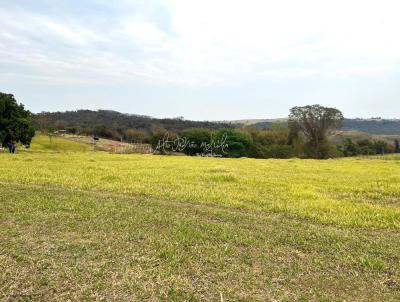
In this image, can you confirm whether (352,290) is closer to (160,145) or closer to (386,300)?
(386,300)

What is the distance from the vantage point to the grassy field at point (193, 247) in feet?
20.1

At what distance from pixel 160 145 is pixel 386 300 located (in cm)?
8324

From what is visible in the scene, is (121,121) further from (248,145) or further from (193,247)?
(193,247)

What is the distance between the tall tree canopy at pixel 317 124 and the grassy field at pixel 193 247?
62.7 metres

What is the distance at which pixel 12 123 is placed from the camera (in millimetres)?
48906

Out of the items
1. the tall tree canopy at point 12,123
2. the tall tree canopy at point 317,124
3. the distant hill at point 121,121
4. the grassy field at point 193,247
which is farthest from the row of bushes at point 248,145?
the grassy field at point 193,247

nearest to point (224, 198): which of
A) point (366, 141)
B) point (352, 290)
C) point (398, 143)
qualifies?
point (352, 290)

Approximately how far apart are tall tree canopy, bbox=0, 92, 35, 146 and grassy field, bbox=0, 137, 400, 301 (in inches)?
1473

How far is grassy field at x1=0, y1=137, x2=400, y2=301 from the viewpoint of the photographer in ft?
20.1

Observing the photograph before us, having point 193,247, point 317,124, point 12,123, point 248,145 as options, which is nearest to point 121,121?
point 248,145

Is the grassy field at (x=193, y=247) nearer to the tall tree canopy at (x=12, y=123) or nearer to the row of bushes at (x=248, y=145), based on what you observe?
the tall tree canopy at (x=12, y=123)

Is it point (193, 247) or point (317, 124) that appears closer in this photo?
point (193, 247)

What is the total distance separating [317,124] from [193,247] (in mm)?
72671

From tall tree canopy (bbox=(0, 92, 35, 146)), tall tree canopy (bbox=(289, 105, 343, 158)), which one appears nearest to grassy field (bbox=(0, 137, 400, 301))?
tall tree canopy (bbox=(0, 92, 35, 146))
